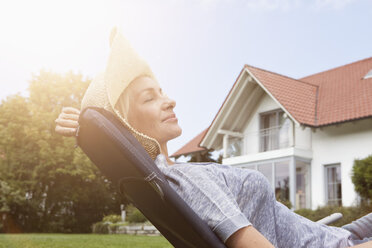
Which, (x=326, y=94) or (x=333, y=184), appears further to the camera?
(x=326, y=94)

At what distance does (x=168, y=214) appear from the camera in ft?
5.73

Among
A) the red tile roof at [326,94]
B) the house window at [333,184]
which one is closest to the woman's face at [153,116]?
the red tile roof at [326,94]

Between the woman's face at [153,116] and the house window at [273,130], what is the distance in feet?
64.0

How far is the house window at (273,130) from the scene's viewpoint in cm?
2133

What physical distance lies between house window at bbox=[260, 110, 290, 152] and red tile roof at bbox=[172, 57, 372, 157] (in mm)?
987

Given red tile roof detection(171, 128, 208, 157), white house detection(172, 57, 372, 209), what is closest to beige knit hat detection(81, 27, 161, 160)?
white house detection(172, 57, 372, 209)

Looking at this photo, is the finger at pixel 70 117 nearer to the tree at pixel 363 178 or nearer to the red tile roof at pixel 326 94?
the tree at pixel 363 178

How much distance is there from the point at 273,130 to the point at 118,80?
20467 millimetres

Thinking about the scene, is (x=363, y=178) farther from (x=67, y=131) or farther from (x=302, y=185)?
(x=67, y=131)

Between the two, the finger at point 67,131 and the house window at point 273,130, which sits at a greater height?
the house window at point 273,130

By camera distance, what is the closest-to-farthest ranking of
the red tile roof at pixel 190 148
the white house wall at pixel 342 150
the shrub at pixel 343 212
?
the shrub at pixel 343 212, the white house wall at pixel 342 150, the red tile roof at pixel 190 148

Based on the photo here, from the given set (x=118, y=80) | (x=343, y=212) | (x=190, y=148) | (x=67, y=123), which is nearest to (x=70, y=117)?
(x=67, y=123)

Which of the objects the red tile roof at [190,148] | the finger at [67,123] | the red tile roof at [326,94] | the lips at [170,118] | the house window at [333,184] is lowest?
the finger at [67,123]

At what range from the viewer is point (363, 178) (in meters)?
16.8
